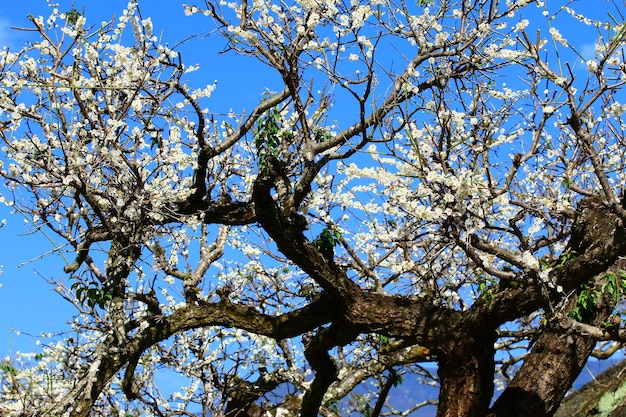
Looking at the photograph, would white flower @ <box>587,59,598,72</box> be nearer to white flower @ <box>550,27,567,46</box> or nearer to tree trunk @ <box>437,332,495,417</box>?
white flower @ <box>550,27,567,46</box>

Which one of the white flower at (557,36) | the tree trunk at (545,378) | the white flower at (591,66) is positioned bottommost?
the tree trunk at (545,378)

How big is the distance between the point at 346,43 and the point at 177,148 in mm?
1967

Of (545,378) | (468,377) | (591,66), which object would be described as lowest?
(545,378)

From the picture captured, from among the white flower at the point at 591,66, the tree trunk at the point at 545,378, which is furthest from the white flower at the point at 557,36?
the tree trunk at the point at 545,378

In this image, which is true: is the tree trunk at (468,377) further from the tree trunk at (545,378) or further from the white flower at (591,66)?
the white flower at (591,66)

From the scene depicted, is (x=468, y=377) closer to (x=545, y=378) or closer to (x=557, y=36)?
(x=545, y=378)

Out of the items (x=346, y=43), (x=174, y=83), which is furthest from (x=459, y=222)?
(x=174, y=83)

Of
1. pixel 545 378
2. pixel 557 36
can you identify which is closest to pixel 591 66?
pixel 557 36

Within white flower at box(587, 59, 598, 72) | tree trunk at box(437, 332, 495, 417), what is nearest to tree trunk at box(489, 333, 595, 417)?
tree trunk at box(437, 332, 495, 417)

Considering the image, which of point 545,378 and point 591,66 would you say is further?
point 545,378

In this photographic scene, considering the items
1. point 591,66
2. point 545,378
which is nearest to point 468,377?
point 545,378

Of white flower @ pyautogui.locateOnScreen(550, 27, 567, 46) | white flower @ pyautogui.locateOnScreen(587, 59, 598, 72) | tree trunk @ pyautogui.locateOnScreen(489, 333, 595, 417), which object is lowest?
tree trunk @ pyautogui.locateOnScreen(489, 333, 595, 417)

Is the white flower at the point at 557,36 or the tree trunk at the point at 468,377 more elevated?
the white flower at the point at 557,36

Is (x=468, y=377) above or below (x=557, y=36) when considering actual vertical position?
below
